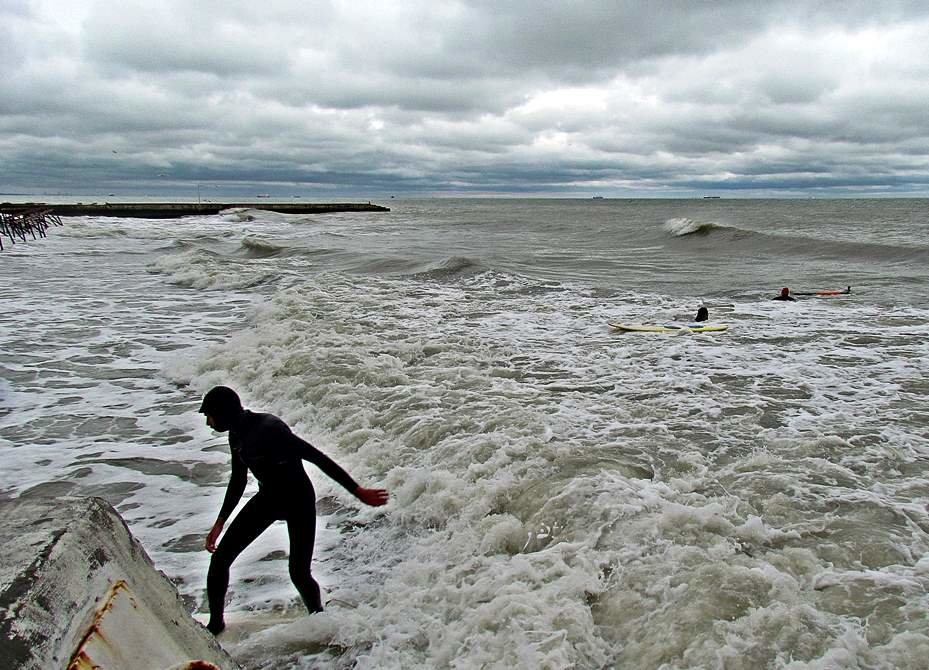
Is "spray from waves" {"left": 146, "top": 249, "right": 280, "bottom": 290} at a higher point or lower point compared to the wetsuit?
lower

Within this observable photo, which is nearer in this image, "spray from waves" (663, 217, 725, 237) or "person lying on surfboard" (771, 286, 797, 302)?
"person lying on surfboard" (771, 286, 797, 302)

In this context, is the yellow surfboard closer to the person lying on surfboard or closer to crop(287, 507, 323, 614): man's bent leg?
the person lying on surfboard

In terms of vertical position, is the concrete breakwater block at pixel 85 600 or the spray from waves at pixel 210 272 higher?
the concrete breakwater block at pixel 85 600

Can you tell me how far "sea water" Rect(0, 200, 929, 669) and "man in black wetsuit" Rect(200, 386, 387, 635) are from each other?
→ 0.40 metres

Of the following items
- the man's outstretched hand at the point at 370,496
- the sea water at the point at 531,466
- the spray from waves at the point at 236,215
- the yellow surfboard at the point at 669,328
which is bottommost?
the sea water at the point at 531,466

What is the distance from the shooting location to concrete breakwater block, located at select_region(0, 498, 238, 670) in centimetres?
232

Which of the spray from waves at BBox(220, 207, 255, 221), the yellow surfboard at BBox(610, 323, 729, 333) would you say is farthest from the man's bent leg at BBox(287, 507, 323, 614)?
the spray from waves at BBox(220, 207, 255, 221)

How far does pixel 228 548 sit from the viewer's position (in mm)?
4523

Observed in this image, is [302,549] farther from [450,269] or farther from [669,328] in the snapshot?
[450,269]

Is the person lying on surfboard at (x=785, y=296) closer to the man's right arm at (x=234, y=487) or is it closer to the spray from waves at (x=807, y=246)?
the spray from waves at (x=807, y=246)

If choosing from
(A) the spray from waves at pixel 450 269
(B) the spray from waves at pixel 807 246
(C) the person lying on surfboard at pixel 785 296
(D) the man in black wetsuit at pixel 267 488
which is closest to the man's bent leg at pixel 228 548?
(D) the man in black wetsuit at pixel 267 488

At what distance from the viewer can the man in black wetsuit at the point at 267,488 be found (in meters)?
4.29

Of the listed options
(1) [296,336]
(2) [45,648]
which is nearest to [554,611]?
(2) [45,648]

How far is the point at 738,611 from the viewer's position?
423cm
